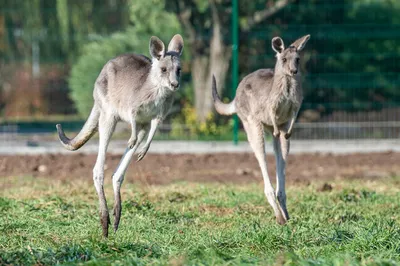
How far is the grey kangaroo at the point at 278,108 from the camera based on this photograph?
7.76m

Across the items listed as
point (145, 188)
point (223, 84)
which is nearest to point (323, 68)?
point (223, 84)

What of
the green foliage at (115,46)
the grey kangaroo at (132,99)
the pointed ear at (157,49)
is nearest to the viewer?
the grey kangaroo at (132,99)

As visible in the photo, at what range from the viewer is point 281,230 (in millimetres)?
6453

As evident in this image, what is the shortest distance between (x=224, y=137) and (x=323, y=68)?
2.07 meters

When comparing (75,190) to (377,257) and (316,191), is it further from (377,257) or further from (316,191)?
(377,257)

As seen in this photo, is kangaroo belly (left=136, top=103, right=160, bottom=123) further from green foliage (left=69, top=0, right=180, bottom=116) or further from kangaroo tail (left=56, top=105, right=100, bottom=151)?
green foliage (left=69, top=0, right=180, bottom=116)

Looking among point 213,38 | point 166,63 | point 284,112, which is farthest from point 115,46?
point 166,63

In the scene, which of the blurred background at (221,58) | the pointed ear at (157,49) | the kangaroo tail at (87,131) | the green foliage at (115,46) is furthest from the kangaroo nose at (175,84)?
the green foliage at (115,46)

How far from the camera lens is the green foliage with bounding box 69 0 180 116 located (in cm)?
1537

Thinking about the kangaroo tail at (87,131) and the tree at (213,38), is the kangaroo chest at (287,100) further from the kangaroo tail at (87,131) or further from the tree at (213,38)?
the tree at (213,38)

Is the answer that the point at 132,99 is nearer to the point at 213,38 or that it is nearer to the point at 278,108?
the point at 278,108

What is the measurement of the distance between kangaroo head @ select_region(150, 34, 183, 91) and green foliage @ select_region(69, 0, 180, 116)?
7.99 meters

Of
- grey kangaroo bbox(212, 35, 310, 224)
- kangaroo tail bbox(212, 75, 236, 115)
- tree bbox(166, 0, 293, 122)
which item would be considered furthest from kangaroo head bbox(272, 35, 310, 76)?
tree bbox(166, 0, 293, 122)

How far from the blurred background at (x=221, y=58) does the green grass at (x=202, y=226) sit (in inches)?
187
